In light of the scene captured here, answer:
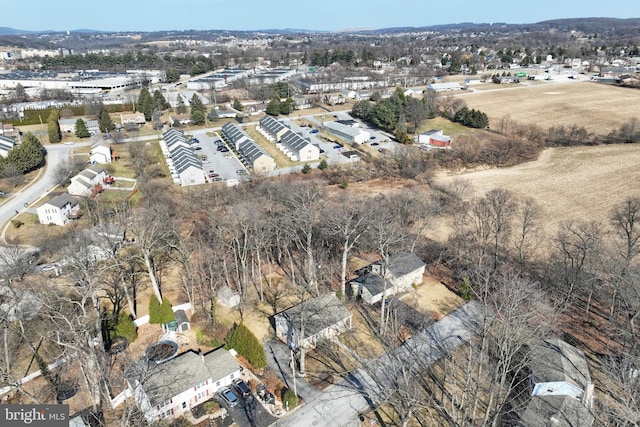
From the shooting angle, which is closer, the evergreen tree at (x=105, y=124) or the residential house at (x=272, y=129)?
the residential house at (x=272, y=129)

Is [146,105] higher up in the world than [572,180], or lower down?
higher up

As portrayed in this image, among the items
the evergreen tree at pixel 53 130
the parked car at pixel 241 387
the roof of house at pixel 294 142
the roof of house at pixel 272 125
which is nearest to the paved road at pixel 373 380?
the parked car at pixel 241 387

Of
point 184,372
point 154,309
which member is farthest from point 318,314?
point 154,309

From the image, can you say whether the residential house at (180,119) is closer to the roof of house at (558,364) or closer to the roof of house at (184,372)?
the roof of house at (184,372)

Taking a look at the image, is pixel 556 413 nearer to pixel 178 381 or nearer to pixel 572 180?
pixel 178 381

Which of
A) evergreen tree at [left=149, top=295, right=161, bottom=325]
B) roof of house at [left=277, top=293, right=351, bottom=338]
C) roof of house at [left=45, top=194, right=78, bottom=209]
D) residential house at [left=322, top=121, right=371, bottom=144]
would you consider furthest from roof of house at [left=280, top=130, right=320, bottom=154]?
evergreen tree at [left=149, top=295, right=161, bottom=325]

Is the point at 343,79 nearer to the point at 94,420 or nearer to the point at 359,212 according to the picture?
the point at 359,212
